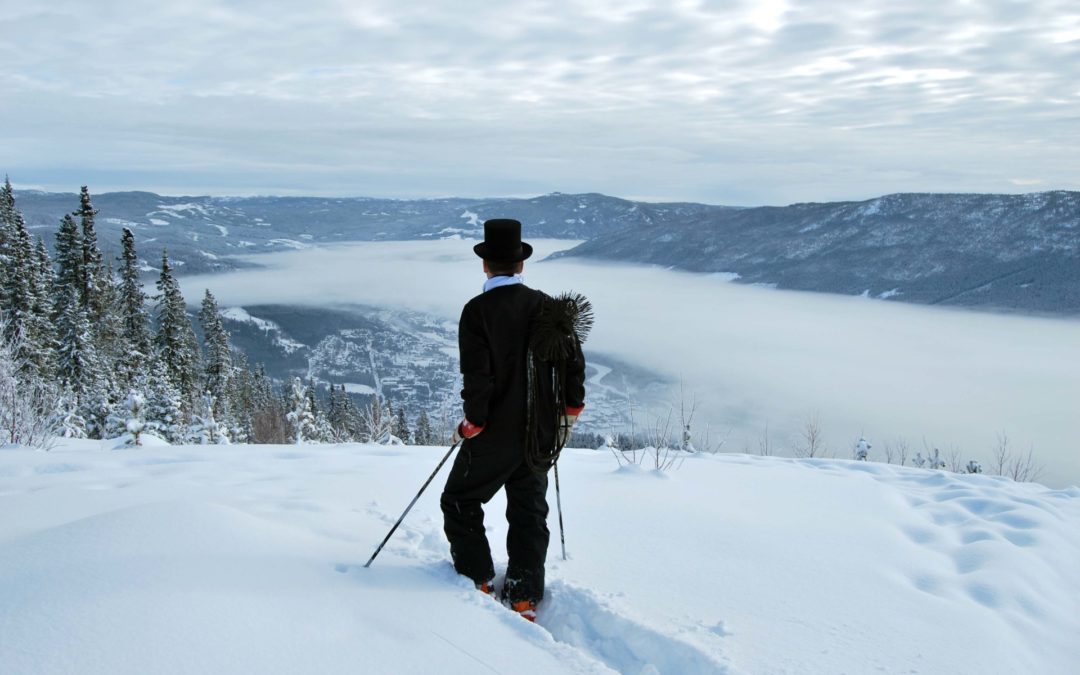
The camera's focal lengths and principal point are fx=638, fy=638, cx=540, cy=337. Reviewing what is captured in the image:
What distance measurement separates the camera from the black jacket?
A: 12.6ft

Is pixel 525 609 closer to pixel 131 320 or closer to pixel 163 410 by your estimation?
pixel 163 410

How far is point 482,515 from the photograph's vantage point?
4.02 m

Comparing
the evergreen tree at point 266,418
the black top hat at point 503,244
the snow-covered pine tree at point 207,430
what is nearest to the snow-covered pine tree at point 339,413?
the evergreen tree at point 266,418

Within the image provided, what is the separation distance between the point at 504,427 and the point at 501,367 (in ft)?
1.25

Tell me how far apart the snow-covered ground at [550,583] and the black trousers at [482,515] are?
0.19m

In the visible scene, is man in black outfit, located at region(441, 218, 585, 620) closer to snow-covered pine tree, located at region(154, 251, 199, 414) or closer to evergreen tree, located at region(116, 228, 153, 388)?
evergreen tree, located at region(116, 228, 153, 388)

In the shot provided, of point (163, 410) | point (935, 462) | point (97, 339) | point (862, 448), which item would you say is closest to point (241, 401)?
point (97, 339)

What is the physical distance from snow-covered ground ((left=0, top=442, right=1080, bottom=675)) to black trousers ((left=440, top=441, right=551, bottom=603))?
0.19 metres

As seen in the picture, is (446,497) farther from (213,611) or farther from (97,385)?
(97,385)

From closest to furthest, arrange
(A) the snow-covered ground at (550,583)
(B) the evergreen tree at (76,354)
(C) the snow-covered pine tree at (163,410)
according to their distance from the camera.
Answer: (A) the snow-covered ground at (550,583) → (C) the snow-covered pine tree at (163,410) → (B) the evergreen tree at (76,354)

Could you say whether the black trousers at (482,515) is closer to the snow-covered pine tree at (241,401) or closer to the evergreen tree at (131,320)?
the snow-covered pine tree at (241,401)

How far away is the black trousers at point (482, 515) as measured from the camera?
3.93m

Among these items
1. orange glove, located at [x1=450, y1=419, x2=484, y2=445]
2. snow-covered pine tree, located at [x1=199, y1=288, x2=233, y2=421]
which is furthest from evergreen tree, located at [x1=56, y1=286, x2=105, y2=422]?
orange glove, located at [x1=450, y1=419, x2=484, y2=445]

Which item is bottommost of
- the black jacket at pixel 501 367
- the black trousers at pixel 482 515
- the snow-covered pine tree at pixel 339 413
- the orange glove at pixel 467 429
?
the snow-covered pine tree at pixel 339 413
